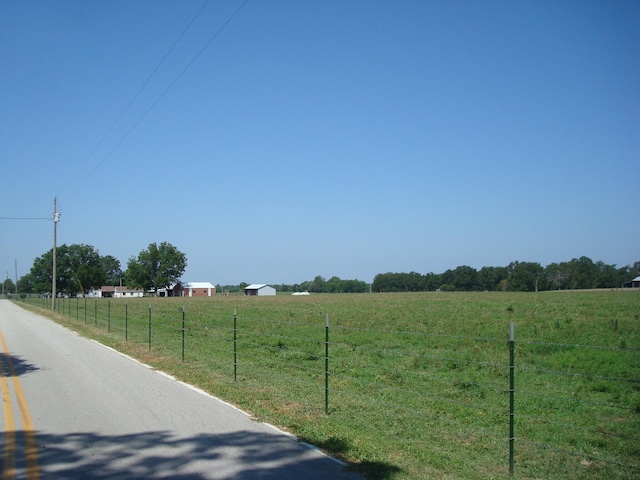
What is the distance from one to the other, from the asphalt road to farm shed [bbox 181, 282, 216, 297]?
136 meters

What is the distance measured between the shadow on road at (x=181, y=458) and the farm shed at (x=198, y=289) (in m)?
140

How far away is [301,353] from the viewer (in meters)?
15.7

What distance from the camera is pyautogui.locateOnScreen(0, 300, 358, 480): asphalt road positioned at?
5.78m

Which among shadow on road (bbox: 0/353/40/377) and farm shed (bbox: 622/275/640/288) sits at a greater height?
farm shed (bbox: 622/275/640/288)

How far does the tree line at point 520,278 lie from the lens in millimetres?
86456

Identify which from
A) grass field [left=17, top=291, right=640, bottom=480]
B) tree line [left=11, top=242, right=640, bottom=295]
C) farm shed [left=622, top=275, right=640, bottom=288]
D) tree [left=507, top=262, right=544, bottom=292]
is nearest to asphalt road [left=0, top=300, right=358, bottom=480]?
grass field [left=17, top=291, right=640, bottom=480]

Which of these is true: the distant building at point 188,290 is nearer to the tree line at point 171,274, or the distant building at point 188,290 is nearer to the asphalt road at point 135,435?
the tree line at point 171,274

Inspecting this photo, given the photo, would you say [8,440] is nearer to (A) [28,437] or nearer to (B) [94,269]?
(A) [28,437]

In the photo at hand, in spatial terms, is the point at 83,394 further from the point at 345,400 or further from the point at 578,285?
the point at 578,285

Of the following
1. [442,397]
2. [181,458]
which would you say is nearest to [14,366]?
[181,458]

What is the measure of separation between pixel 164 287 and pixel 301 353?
122 m

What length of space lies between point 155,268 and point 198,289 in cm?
2018

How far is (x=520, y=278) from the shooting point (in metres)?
119

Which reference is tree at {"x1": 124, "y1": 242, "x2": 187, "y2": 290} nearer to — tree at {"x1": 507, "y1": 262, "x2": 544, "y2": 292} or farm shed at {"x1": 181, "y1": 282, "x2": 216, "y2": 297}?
farm shed at {"x1": 181, "y1": 282, "x2": 216, "y2": 297}
